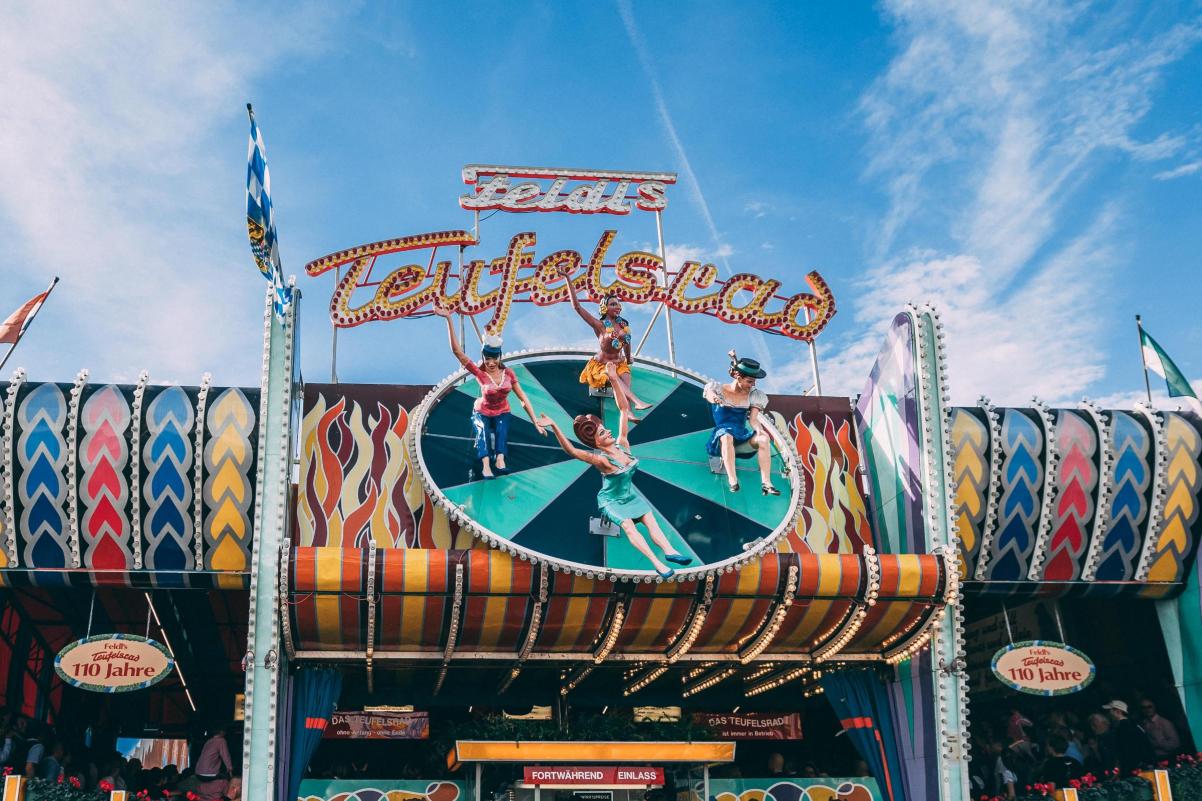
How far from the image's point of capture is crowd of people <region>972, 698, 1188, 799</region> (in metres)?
20.1

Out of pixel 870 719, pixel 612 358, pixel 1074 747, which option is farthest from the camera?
pixel 1074 747

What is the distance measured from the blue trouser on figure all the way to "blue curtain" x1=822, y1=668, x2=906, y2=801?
670 cm

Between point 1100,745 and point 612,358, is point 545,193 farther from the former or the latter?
point 1100,745

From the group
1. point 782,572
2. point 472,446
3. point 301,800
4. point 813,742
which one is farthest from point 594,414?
point 813,742

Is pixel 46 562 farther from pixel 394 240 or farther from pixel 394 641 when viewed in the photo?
pixel 394 240

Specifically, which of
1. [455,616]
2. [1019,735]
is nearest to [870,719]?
[1019,735]

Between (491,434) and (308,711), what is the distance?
5.01 m

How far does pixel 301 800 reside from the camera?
18266 mm

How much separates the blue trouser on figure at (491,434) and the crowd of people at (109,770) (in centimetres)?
656

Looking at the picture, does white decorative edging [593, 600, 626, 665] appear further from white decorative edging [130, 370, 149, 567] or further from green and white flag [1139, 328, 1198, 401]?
green and white flag [1139, 328, 1198, 401]

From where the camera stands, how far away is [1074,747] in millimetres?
21094

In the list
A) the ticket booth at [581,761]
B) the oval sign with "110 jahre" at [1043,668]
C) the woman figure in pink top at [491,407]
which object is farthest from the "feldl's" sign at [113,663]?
the oval sign with "110 jahre" at [1043,668]

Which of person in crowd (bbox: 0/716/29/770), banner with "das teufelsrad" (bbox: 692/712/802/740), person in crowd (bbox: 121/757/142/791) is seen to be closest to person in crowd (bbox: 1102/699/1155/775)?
banner with "das teufelsrad" (bbox: 692/712/802/740)

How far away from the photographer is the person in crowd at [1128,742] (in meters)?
20.7
